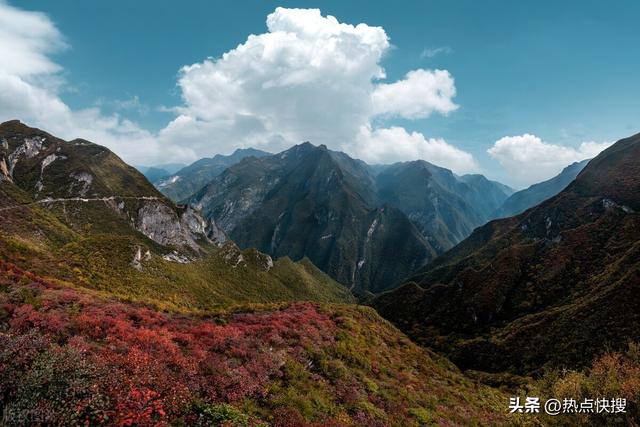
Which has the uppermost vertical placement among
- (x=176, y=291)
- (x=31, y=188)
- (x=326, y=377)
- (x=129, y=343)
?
(x=31, y=188)

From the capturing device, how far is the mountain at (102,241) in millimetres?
74562

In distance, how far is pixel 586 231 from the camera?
10838 cm

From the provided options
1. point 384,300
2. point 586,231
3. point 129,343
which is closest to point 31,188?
point 384,300

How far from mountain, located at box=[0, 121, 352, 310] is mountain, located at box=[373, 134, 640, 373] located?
63329 mm

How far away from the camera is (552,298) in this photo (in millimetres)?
90125

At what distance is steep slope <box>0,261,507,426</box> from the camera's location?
44.3ft

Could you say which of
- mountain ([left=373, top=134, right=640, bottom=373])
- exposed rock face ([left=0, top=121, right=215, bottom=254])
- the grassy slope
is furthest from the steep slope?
exposed rock face ([left=0, top=121, right=215, bottom=254])

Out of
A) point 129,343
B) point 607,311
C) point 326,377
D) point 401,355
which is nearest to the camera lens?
point 129,343

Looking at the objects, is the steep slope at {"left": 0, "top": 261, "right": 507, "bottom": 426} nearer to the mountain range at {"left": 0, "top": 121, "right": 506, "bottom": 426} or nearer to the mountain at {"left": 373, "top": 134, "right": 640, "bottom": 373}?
the mountain range at {"left": 0, "top": 121, "right": 506, "bottom": 426}

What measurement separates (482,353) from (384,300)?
6521 cm

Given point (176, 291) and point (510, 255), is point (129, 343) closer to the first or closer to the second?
point (176, 291)

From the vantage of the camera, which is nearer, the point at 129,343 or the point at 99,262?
the point at 129,343

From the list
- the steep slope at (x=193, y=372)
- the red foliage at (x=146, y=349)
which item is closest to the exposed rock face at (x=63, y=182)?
the red foliage at (x=146, y=349)

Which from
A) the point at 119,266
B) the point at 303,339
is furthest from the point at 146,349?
the point at 119,266
